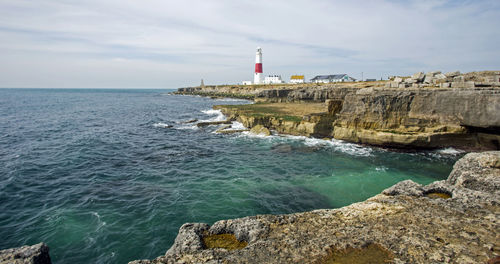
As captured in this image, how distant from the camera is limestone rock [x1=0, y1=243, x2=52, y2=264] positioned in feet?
16.8

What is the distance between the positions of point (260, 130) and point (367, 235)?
23.2 metres

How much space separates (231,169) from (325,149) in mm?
9358

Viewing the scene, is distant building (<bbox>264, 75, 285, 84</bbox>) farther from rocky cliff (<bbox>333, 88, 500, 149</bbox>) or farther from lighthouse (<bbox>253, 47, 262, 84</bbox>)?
rocky cliff (<bbox>333, 88, 500, 149</bbox>)

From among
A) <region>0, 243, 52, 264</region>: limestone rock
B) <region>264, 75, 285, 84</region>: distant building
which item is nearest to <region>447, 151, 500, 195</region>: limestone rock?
<region>0, 243, 52, 264</region>: limestone rock

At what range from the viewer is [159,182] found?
48.4ft

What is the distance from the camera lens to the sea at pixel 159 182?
9672 millimetres

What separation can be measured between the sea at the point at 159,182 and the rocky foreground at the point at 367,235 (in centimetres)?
406

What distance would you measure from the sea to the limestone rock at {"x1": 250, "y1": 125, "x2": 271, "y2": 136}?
1697 mm

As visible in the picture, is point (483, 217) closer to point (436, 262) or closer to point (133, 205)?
point (436, 262)

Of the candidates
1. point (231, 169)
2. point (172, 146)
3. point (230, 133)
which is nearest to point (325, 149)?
point (231, 169)

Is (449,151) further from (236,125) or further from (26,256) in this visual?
(26,256)

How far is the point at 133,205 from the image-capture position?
11.9 metres

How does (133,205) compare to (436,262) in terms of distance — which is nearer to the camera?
(436,262)

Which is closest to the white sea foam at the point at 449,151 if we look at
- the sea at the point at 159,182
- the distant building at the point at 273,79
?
the sea at the point at 159,182
